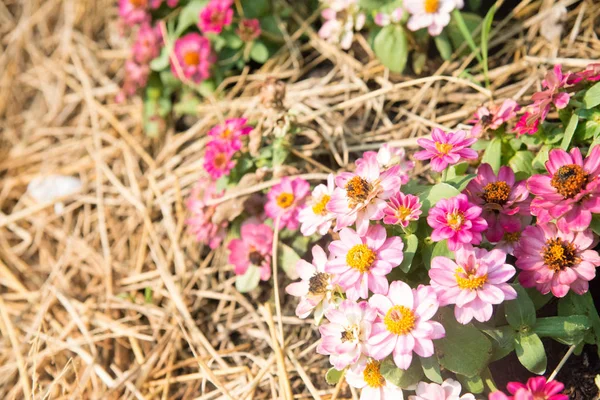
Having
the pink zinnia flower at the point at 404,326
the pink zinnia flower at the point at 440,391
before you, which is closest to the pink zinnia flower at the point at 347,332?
the pink zinnia flower at the point at 404,326

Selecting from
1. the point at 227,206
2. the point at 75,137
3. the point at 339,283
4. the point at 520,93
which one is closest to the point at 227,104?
the point at 227,206

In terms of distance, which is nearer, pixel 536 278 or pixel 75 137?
pixel 536 278

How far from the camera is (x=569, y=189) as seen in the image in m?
1.11

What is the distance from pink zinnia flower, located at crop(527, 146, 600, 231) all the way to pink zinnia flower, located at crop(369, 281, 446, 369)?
0.96ft

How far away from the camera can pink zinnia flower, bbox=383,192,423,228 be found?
118 centimetres

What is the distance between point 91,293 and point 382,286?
48.7 inches

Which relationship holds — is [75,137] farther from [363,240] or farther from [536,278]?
[536,278]

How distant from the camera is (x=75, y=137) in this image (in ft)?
8.29

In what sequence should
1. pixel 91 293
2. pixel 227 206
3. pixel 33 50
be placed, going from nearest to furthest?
pixel 227 206
pixel 91 293
pixel 33 50

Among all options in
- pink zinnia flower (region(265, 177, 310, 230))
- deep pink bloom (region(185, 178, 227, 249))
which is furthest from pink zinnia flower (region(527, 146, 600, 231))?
deep pink bloom (region(185, 178, 227, 249))

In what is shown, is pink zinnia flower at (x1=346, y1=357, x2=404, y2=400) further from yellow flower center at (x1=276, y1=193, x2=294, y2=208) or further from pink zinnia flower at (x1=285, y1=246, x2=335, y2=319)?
yellow flower center at (x1=276, y1=193, x2=294, y2=208)

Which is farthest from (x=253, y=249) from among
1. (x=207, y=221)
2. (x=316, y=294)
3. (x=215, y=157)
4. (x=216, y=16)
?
(x=216, y=16)

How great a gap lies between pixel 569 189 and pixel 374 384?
56cm

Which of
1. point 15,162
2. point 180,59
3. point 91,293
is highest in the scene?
point 180,59
